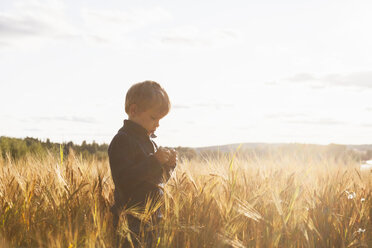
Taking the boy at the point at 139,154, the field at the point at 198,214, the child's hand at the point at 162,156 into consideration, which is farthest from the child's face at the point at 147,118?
the field at the point at 198,214

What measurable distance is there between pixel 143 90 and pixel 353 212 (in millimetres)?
1885

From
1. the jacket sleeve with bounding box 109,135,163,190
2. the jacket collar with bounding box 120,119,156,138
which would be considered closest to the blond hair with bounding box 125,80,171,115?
the jacket collar with bounding box 120,119,156,138

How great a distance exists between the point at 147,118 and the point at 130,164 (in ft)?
1.19

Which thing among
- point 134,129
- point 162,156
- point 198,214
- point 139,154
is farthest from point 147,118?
point 198,214

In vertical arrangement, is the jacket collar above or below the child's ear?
below

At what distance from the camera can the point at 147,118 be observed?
9.92ft

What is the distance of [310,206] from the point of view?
3.36 meters

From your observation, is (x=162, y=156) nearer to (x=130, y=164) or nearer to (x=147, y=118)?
(x=130, y=164)

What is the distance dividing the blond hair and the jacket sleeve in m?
0.28

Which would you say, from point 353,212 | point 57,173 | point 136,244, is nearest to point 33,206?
point 57,173

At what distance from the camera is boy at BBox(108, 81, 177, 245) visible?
2.81 m

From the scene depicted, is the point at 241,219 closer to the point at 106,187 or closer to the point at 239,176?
the point at 239,176

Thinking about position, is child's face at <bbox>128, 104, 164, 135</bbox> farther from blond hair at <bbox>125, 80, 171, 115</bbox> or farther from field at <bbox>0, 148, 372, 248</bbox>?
field at <bbox>0, 148, 372, 248</bbox>

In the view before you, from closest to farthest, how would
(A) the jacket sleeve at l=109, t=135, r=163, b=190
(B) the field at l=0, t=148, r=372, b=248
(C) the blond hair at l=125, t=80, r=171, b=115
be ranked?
1. (B) the field at l=0, t=148, r=372, b=248
2. (A) the jacket sleeve at l=109, t=135, r=163, b=190
3. (C) the blond hair at l=125, t=80, r=171, b=115
